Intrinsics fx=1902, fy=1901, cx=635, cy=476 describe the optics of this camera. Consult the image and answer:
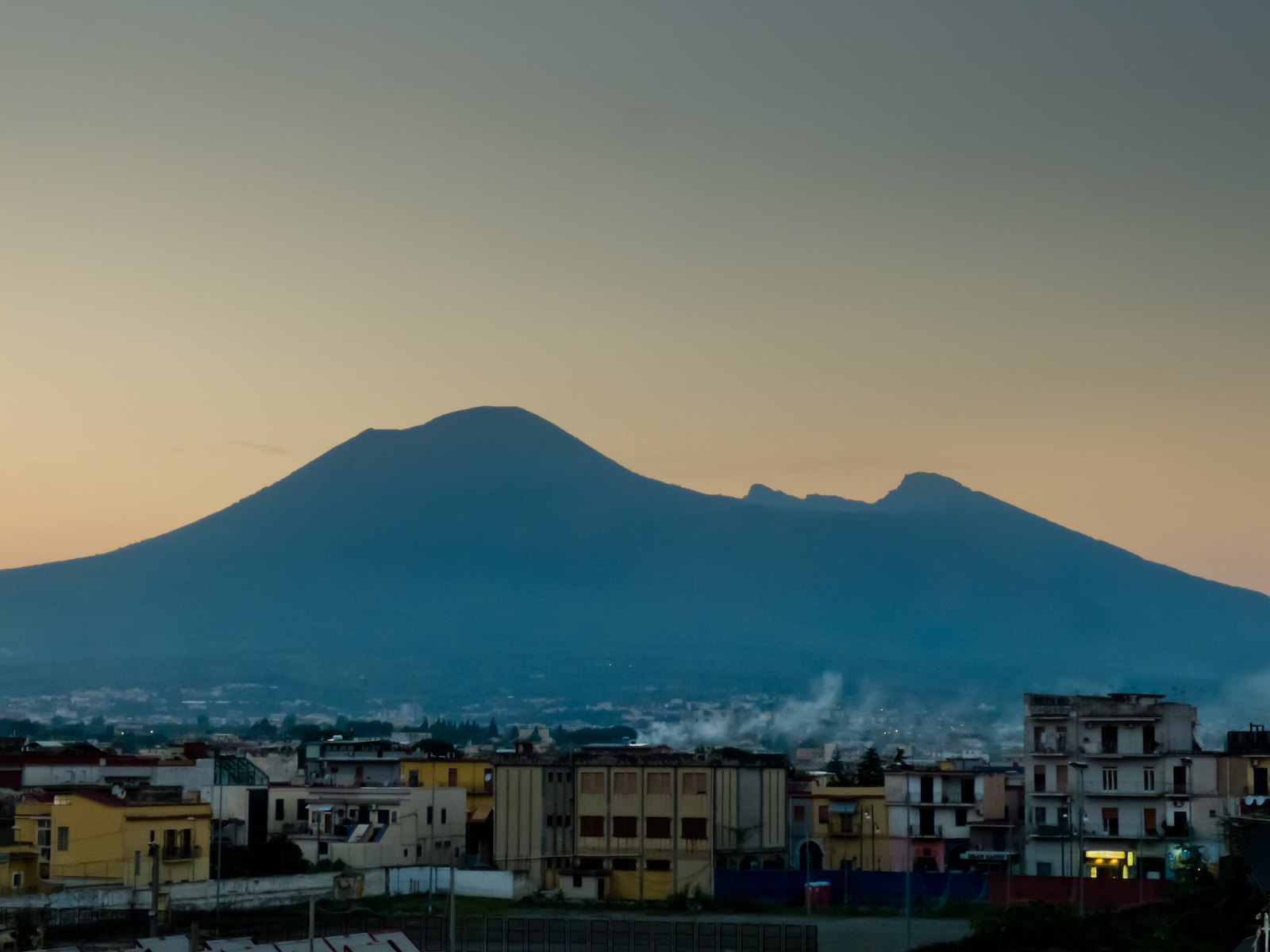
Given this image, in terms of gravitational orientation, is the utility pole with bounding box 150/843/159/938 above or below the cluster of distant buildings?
below

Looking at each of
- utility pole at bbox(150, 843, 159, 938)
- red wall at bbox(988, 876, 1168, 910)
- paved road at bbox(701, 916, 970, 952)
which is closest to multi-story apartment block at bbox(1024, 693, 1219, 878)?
red wall at bbox(988, 876, 1168, 910)

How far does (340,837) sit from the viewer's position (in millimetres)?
49750

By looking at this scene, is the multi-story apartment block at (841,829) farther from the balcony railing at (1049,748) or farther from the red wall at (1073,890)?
the red wall at (1073,890)

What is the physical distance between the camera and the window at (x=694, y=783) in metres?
47.8

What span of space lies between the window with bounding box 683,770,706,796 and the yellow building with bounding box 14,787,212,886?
11.9m

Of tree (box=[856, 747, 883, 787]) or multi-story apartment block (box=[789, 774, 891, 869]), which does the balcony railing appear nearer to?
multi-story apartment block (box=[789, 774, 891, 869])

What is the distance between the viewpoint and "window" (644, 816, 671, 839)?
47719 millimetres

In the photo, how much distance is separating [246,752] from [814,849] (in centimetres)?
3448

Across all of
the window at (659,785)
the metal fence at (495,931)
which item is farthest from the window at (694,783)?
the metal fence at (495,931)

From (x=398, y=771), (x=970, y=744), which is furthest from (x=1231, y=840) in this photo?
(x=970, y=744)

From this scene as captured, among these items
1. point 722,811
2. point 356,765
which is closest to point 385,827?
point 722,811

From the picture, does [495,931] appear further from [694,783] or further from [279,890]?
[694,783]

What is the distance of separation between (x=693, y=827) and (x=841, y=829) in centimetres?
733

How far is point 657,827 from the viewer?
47.8 meters
